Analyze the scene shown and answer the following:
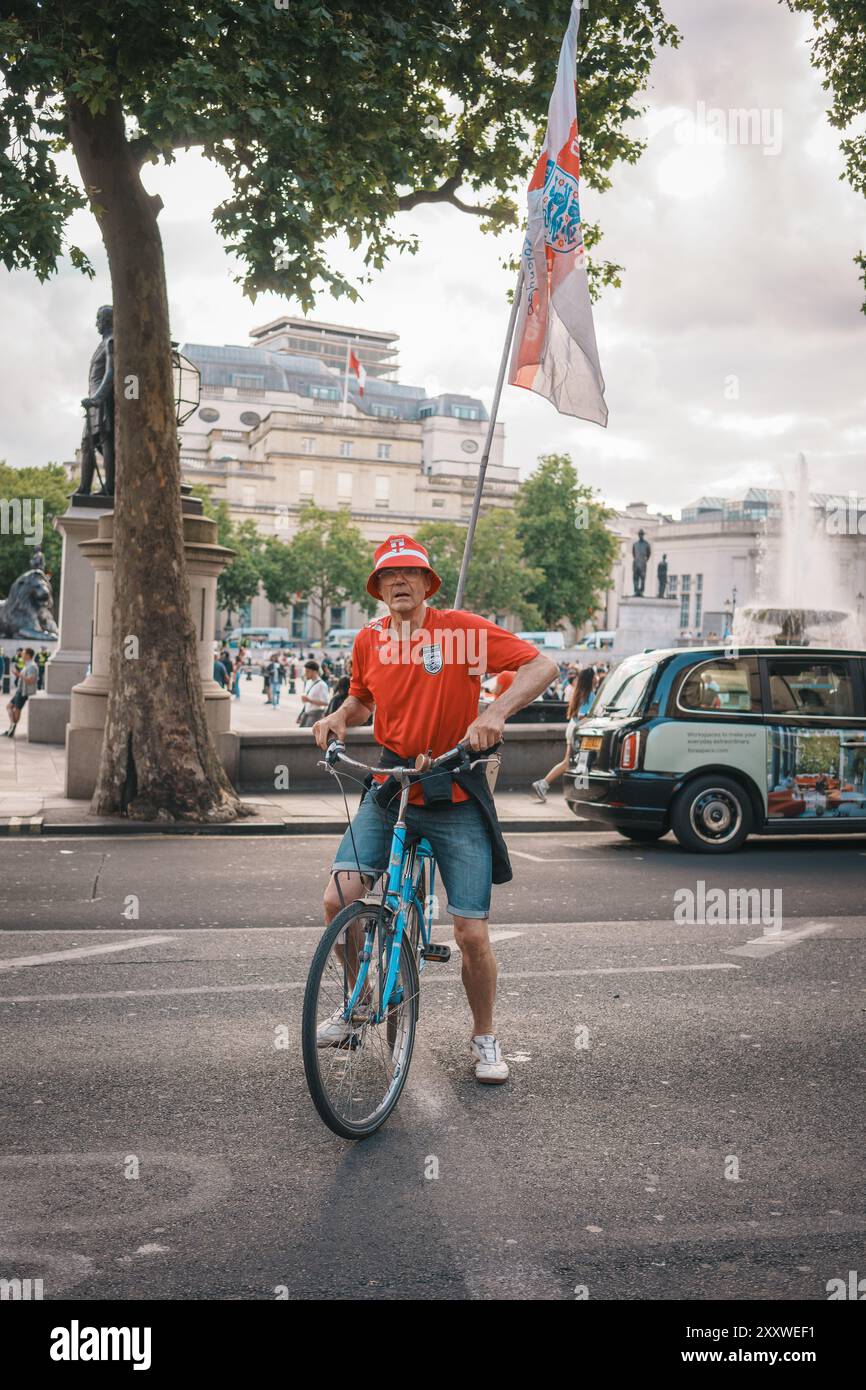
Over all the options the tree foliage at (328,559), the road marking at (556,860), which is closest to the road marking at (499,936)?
the road marking at (556,860)

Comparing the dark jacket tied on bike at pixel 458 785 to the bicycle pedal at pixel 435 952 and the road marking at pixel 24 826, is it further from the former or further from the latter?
the road marking at pixel 24 826

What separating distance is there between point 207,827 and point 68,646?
9.45m

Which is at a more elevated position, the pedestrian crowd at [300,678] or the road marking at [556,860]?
the pedestrian crowd at [300,678]

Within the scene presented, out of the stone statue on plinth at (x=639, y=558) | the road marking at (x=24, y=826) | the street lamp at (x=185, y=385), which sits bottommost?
the road marking at (x=24, y=826)

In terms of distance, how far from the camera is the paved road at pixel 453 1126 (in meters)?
3.37

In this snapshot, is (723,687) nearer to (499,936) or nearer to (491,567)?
(499,936)

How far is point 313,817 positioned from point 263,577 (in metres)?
78.4

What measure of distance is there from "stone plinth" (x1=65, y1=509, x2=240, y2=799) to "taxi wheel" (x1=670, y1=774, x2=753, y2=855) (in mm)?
5687

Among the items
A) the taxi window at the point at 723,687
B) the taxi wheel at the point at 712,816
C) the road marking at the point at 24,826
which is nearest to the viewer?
the taxi wheel at the point at 712,816

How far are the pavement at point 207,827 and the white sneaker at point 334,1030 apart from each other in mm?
6774

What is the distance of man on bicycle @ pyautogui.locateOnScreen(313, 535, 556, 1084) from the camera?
459 centimetres

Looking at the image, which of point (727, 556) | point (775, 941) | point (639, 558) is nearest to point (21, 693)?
point (775, 941)

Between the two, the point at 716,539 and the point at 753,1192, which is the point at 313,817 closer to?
the point at 753,1192

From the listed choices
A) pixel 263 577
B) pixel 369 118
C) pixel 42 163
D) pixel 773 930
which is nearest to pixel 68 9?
pixel 42 163
